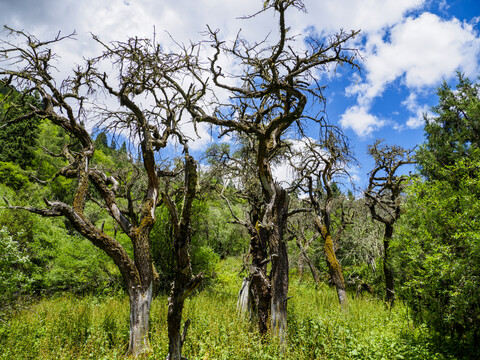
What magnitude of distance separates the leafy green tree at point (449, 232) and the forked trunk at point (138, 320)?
17.2 ft

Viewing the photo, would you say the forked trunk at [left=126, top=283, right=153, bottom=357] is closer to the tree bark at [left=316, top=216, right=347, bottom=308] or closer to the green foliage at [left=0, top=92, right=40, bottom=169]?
the tree bark at [left=316, top=216, right=347, bottom=308]

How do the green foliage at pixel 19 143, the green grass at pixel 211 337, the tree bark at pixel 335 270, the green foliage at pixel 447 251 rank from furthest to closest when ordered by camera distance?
the green foliage at pixel 19 143 < the tree bark at pixel 335 270 < the green grass at pixel 211 337 < the green foliage at pixel 447 251

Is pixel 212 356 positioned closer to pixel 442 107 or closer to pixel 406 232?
pixel 406 232

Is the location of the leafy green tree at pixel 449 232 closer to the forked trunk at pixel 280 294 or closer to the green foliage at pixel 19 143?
the forked trunk at pixel 280 294

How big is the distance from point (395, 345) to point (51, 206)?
7.13 m

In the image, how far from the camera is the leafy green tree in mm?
4359

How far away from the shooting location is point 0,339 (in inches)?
228

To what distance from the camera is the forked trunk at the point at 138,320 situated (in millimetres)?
5199

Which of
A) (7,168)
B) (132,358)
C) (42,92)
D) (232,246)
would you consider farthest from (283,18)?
(7,168)

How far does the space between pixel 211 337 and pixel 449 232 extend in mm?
5047

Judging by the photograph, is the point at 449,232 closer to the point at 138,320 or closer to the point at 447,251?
the point at 447,251

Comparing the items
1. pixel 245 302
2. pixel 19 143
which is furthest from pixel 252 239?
pixel 19 143

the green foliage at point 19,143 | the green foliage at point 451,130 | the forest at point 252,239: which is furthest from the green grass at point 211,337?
the green foliage at point 19,143

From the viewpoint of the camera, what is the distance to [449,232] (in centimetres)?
509
